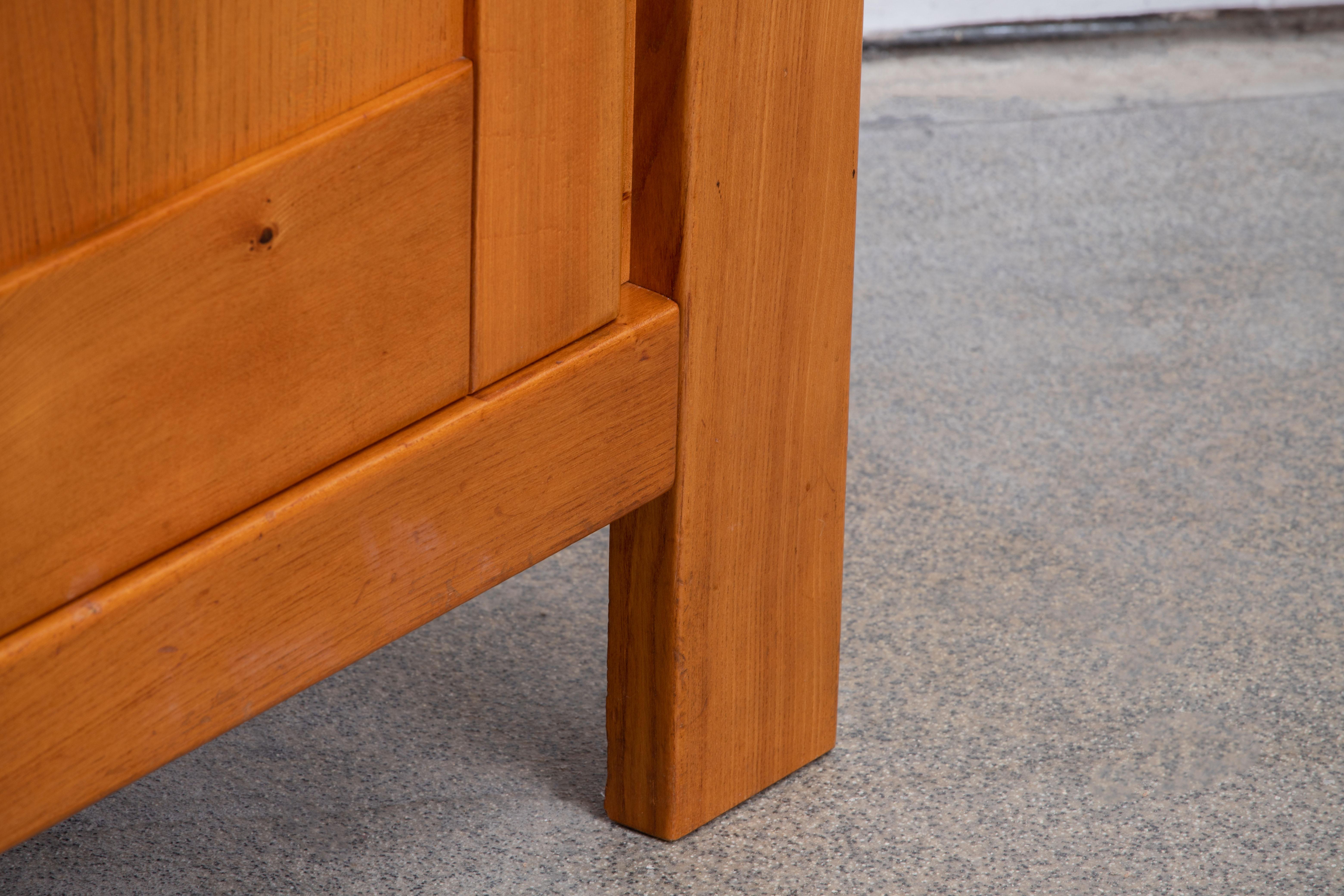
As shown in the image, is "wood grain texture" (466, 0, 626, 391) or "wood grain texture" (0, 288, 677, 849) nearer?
"wood grain texture" (0, 288, 677, 849)

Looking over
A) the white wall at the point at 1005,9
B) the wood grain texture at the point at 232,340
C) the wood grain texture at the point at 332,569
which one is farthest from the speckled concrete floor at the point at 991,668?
the white wall at the point at 1005,9

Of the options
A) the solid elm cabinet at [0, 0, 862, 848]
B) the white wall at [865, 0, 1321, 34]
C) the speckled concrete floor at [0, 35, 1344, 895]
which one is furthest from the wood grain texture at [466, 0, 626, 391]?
the white wall at [865, 0, 1321, 34]

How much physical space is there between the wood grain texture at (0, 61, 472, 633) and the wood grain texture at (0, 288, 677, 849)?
2cm

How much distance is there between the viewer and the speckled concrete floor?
100cm

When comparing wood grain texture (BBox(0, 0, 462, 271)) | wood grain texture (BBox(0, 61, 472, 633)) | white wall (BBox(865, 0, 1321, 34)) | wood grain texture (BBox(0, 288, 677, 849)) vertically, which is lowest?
white wall (BBox(865, 0, 1321, 34))

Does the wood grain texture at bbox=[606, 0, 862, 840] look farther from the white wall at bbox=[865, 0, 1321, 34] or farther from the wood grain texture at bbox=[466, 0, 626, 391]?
the white wall at bbox=[865, 0, 1321, 34]

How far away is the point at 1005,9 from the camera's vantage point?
9.66ft

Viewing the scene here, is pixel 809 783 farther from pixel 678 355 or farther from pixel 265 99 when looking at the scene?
pixel 265 99

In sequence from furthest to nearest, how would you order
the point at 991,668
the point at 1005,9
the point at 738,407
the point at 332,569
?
the point at 1005,9 → the point at 991,668 → the point at 738,407 → the point at 332,569

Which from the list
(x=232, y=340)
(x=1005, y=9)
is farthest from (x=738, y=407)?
(x=1005, y=9)

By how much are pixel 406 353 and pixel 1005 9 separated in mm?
2431

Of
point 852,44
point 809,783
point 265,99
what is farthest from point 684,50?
point 809,783

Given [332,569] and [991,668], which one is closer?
[332,569]

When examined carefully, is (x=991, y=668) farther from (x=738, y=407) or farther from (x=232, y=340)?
(x=232, y=340)
